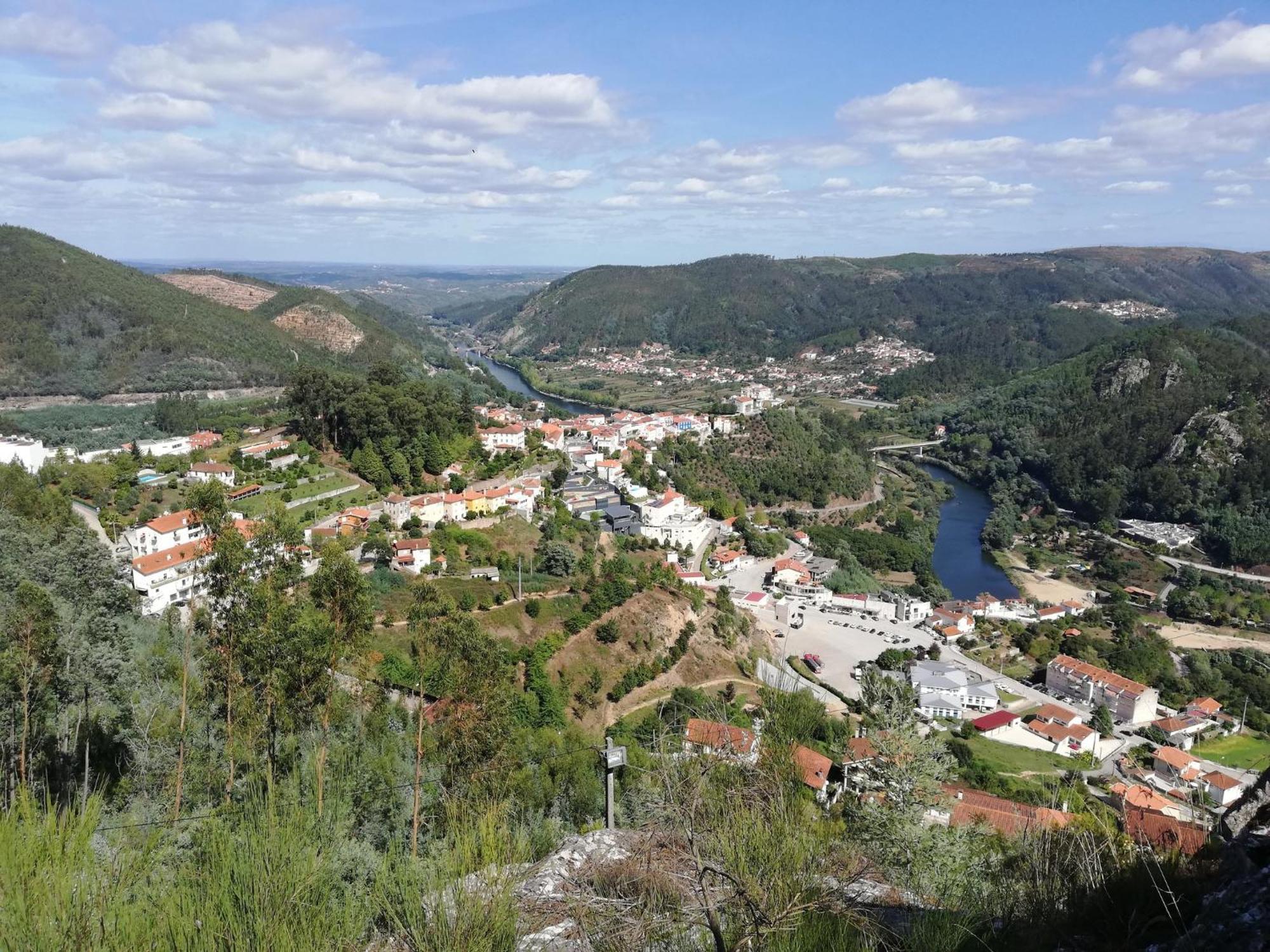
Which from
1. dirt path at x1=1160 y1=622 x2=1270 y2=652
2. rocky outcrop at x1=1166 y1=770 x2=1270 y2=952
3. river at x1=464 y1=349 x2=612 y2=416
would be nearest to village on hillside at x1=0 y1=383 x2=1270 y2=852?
dirt path at x1=1160 y1=622 x2=1270 y2=652

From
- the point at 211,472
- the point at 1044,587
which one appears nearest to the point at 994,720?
the point at 1044,587

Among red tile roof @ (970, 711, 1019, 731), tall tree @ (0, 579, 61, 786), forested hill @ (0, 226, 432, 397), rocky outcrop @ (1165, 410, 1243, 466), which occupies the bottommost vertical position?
red tile roof @ (970, 711, 1019, 731)

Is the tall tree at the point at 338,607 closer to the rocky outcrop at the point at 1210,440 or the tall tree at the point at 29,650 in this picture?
the tall tree at the point at 29,650

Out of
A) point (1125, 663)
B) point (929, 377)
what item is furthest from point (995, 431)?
point (1125, 663)

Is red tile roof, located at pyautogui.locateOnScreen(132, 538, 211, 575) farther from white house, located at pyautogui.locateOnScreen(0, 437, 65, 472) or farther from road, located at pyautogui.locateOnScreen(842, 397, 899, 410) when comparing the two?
road, located at pyautogui.locateOnScreen(842, 397, 899, 410)

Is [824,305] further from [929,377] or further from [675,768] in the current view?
[675,768]

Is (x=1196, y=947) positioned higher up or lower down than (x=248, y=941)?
higher up

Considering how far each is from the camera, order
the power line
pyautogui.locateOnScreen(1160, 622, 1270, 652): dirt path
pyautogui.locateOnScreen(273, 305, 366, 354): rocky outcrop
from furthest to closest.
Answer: pyautogui.locateOnScreen(273, 305, 366, 354): rocky outcrop < pyautogui.locateOnScreen(1160, 622, 1270, 652): dirt path < the power line
